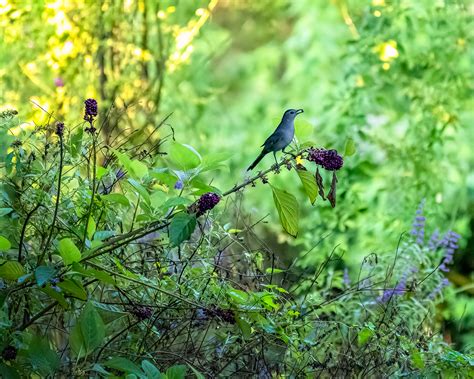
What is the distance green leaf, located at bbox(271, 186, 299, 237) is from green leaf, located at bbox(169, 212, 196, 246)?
23cm

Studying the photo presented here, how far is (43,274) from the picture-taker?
5.11ft

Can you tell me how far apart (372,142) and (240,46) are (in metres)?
6.06

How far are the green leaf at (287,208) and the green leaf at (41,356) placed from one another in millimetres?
518

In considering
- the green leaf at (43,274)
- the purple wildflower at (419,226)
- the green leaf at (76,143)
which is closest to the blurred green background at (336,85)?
the purple wildflower at (419,226)

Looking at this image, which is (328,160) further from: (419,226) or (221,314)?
(419,226)

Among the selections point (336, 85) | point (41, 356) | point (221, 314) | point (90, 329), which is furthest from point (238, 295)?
point (336, 85)

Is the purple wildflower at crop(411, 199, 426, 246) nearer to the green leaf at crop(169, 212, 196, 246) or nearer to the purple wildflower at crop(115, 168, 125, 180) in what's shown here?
A: the purple wildflower at crop(115, 168, 125, 180)

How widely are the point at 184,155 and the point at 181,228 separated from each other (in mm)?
174

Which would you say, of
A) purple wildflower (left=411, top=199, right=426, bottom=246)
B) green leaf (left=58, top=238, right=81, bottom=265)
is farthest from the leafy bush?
purple wildflower (left=411, top=199, right=426, bottom=246)

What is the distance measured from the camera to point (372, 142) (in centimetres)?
464

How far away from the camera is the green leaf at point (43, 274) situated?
5.02 feet

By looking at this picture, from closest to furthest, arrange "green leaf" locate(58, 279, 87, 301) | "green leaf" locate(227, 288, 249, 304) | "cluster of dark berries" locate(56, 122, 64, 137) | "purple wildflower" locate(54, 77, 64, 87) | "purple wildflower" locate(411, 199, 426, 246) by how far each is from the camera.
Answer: "cluster of dark berries" locate(56, 122, 64, 137), "green leaf" locate(58, 279, 87, 301), "green leaf" locate(227, 288, 249, 304), "purple wildflower" locate(411, 199, 426, 246), "purple wildflower" locate(54, 77, 64, 87)

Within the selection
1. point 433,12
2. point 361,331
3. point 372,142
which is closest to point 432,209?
point 372,142

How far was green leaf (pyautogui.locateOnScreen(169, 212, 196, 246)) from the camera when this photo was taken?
155 cm
